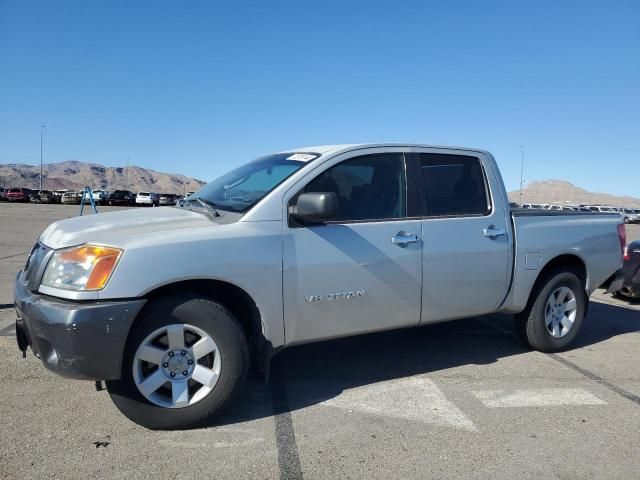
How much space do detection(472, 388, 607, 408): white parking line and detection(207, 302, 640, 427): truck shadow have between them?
0.65 m

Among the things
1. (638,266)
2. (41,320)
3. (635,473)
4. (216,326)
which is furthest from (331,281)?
(638,266)

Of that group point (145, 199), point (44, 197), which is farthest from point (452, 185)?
point (44, 197)

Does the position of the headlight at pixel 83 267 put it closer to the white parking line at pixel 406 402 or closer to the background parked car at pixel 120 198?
the white parking line at pixel 406 402

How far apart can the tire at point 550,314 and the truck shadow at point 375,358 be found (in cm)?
24

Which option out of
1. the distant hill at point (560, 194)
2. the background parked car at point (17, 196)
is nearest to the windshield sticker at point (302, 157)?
the background parked car at point (17, 196)

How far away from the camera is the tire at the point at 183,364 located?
10.7ft

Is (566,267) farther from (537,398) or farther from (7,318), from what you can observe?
(7,318)

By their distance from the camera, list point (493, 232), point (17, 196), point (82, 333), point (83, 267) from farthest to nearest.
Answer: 1. point (17, 196)
2. point (493, 232)
3. point (83, 267)
4. point (82, 333)

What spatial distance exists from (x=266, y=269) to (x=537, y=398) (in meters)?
2.35

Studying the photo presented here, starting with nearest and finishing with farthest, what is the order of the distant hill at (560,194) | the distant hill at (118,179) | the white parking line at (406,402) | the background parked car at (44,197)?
the white parking line at (406,402) < the background parked car at (44,197) < the distant hill at (560,194) < the distant hill at (118,179)

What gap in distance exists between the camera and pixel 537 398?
4105mm

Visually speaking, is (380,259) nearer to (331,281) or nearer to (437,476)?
(331,281)

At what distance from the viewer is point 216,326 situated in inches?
133

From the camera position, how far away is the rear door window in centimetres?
448
